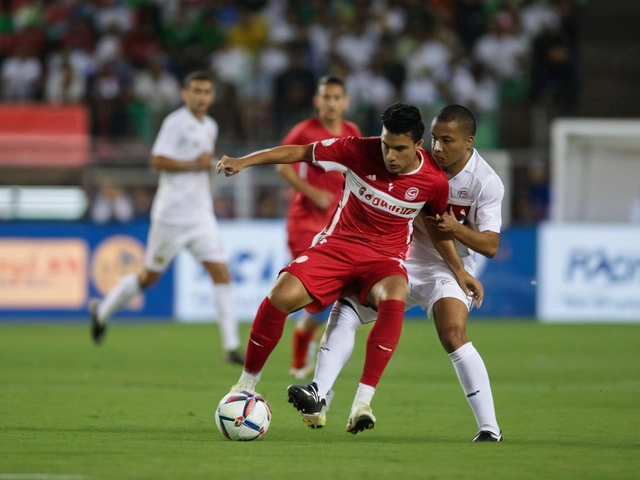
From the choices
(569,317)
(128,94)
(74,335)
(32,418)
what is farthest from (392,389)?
(128,94)

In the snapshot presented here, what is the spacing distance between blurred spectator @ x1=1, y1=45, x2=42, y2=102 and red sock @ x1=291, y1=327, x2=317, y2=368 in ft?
33.5

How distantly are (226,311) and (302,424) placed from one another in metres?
3.94

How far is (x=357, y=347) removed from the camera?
1330 centimetres

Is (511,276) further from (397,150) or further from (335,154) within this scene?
(397,150)

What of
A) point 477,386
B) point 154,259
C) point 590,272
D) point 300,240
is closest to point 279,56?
point 590,272

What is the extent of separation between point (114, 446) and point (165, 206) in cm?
558

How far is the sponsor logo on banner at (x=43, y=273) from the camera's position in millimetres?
16078

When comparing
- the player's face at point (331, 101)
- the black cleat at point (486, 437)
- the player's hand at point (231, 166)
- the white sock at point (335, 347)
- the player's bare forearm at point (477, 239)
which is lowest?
the black cleat at point (486, 437)

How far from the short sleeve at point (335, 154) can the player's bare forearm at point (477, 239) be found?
76cm

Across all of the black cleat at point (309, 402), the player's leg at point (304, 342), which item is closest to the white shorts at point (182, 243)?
the player's leg at point (304, 342)

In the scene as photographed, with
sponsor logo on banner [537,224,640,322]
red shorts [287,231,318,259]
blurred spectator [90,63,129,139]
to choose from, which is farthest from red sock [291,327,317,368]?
blurred spectator [90,63,129,139]

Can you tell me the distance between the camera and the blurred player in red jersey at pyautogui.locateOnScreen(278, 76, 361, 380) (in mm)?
9992

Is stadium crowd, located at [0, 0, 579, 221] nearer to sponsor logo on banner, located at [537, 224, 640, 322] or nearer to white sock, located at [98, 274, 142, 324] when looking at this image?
sponsor logo on banner, located at [537, 224, 640, 322]

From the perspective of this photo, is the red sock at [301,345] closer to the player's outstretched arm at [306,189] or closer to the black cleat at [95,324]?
the player's outstretched arm at [306,189]
